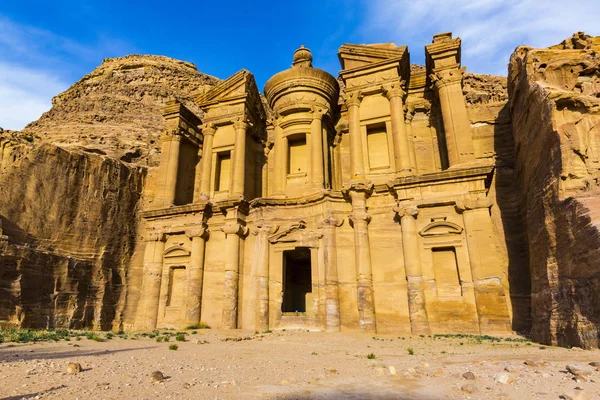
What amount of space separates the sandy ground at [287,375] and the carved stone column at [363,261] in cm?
568

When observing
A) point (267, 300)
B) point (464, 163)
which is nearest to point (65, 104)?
point (267, 300)

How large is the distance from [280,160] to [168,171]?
7.16 metres

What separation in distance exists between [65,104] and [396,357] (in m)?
40.5

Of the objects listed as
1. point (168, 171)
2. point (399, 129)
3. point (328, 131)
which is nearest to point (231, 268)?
point (168, 171)

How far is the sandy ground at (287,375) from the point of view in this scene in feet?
16.0

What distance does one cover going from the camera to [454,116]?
18141 mm

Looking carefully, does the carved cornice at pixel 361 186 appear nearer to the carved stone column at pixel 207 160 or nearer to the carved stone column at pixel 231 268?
the carved stone column at pixel 231 268

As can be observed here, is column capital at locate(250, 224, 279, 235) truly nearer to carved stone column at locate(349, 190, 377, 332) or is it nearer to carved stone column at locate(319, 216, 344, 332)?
Result: carved stone column at locate(319, 216, 344, 332)

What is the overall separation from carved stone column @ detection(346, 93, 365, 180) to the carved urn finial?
4.20 metres

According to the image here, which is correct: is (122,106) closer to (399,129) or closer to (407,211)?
(399,129)

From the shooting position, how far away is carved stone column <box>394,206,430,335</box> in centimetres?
1473

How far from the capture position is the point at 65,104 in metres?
36.8

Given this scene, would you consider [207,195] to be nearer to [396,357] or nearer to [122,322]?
[122,322]

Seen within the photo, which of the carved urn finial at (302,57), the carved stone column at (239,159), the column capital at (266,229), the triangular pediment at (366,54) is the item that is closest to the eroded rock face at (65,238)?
the carved stone column at (239,159)
